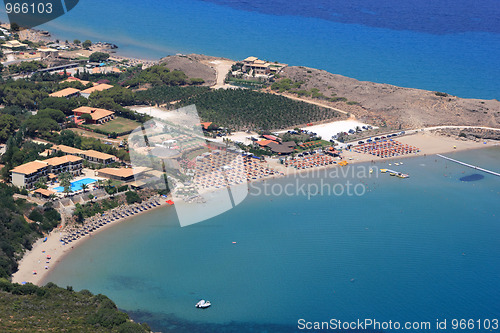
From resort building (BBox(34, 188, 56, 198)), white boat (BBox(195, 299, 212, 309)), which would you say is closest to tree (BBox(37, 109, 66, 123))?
resort building (BBox(34, 188, 56, 198))

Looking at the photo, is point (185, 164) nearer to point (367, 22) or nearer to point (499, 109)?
point (499, 109)

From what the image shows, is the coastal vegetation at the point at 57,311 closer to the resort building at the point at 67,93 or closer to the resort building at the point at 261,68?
the resort building at the point at 67,93

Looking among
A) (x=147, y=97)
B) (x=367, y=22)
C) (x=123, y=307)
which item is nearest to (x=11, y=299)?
(x=123, y=307)

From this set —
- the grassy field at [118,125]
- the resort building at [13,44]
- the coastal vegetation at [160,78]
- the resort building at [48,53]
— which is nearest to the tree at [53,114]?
the grassy field at [118,125]

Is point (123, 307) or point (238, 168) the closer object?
point (123, 307)

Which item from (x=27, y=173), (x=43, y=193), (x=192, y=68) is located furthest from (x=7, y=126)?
(x=192, y=68)

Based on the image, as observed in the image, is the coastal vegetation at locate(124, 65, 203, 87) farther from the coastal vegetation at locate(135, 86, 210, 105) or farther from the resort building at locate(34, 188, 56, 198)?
the resort building at locate(34, 188, 56, 198)

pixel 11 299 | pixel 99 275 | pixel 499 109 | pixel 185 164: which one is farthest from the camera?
pixel 499 109
